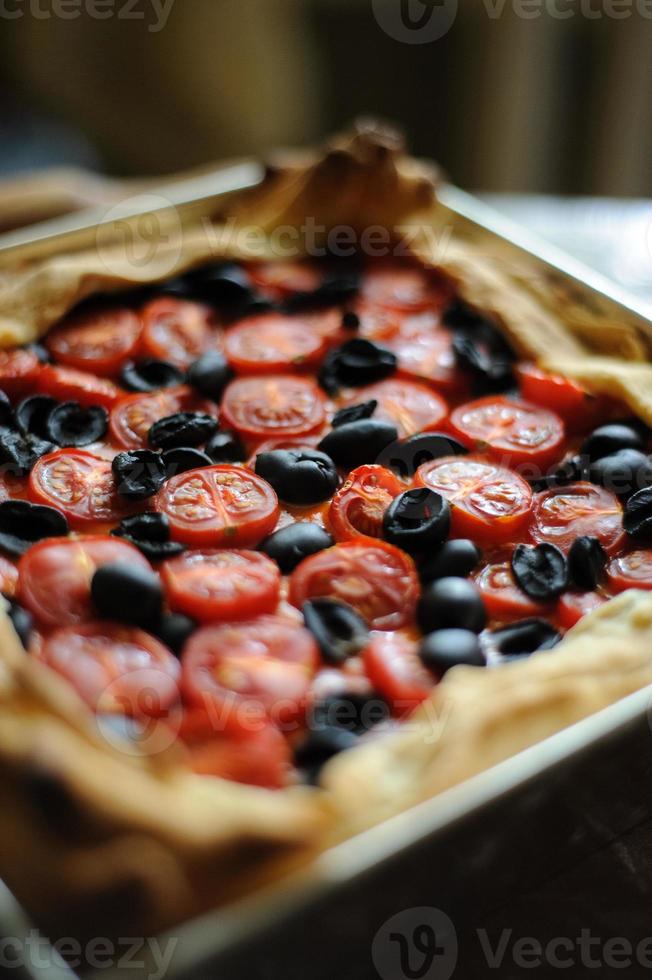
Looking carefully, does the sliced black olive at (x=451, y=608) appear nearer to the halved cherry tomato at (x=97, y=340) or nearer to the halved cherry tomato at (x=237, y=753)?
the halved cherry tomato at (x=237, y=753)

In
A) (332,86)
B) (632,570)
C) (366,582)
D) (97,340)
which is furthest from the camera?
(332,86)

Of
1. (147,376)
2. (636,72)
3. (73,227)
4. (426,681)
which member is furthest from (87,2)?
(426,681)

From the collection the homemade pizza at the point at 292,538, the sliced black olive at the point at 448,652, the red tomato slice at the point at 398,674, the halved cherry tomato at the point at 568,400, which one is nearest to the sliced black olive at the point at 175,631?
the homemade pizza at the point at 292,538

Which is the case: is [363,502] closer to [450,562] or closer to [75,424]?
[450,562]

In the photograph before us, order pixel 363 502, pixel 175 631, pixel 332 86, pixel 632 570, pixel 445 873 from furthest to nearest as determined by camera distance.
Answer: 1. pixel 332 86
2. pixel 363 502
3. pixel 632 570
4. pixel 175 631
5. pixel 445 873

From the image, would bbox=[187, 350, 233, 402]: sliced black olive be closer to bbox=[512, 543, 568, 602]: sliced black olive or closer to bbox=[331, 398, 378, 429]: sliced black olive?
bbox=[331, 398, 378, 429]: sliced black olive

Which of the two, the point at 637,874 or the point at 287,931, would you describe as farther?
the point at 637,874

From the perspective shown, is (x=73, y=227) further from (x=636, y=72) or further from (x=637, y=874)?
(x=636, y=72)

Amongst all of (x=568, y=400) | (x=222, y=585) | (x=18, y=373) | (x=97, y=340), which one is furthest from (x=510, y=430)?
(x=18, y=373)
